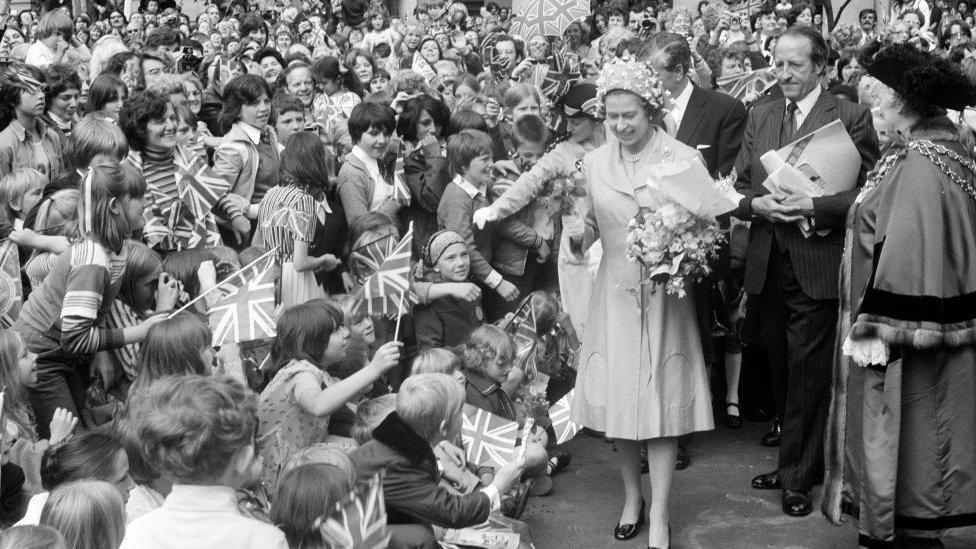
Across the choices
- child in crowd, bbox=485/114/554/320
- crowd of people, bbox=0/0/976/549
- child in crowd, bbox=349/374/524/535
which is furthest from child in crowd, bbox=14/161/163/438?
child in crowd, bbox=485/114/554/320

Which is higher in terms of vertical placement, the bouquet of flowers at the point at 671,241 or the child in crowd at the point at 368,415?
the bouquet of flowers at the point at 671,241

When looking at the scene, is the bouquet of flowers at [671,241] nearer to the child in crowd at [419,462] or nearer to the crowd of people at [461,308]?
the crowd of people at [461,308]

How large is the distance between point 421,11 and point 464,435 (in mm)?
16941

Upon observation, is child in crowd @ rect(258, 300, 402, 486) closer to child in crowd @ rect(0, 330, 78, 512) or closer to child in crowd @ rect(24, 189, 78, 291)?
child in crowd @ rect(0, 330, 78, 512)

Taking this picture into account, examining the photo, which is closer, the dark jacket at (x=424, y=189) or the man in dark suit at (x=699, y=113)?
the man in dark suit at (x=699, y=113)

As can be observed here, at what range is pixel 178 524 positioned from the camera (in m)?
3.00

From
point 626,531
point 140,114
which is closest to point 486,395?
point 626,531

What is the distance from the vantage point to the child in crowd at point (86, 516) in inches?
133

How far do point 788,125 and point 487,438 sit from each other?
7.25 ft

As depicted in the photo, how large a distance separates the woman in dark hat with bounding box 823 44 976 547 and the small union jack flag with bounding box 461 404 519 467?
144 cm

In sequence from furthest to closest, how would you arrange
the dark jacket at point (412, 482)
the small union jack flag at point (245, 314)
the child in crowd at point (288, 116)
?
the child in crowd at point (288, 116), the small union jack flag at point (245, 314), the dark jacket at point (412, 482)

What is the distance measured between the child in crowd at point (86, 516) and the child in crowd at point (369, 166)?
11.7 ft

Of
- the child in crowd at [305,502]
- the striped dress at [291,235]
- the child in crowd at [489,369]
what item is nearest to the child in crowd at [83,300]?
the striped dress at [291,235]

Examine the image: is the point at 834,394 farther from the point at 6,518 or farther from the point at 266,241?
the point at 6,518
